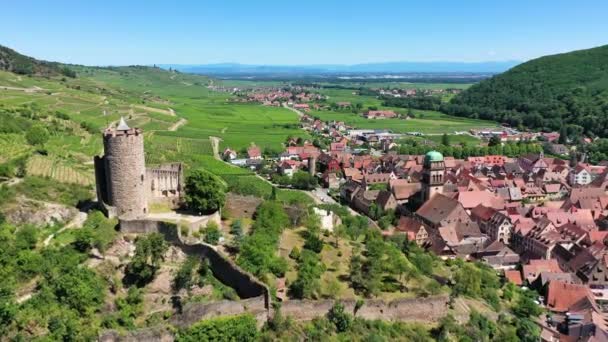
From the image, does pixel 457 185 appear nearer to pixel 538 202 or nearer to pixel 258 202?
pixel 538 202

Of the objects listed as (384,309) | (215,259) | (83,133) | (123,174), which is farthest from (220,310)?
(83,133)

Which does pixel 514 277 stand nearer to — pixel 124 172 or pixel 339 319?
pixel 339 319

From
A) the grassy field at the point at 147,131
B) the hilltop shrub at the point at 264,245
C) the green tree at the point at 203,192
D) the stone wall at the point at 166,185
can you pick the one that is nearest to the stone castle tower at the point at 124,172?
the stone wall at the point at 166,185

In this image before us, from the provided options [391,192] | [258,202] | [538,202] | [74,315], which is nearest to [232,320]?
[74,315]

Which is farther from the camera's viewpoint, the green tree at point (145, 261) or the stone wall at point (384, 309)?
the green tree at point (145, 261)

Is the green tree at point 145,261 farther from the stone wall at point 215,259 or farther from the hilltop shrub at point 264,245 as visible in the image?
the hilltop shrub at point 264,245

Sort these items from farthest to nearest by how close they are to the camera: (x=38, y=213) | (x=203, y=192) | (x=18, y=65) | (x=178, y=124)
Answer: (x=18, y=65) < (x=178, y=124) < (x=203, y=192) < (x=38, y=213)

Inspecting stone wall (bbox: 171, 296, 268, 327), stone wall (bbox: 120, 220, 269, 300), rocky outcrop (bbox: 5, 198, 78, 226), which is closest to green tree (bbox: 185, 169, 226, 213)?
stone wall (bbox: 120, 220, 269, 300)
